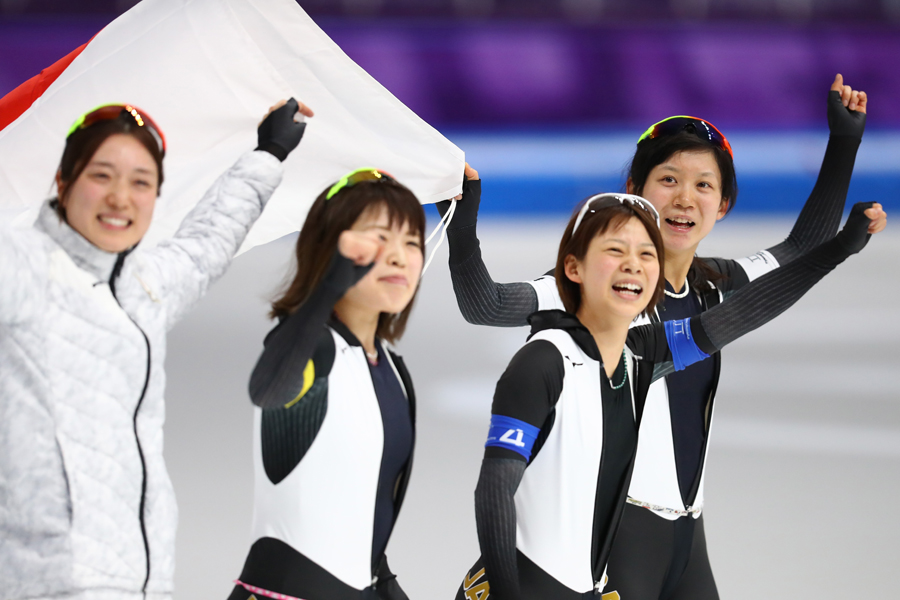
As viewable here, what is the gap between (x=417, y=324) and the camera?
6.00 metres

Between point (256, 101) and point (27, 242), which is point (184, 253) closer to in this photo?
point (27, 242)

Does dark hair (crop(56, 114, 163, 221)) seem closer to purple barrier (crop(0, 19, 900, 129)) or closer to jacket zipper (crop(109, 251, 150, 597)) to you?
jacket zipper (crop(109, 251, 150, 597))

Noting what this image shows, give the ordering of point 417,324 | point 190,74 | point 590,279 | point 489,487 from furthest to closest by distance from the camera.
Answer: point 417,324 → point 190,74 → point 590,279 → point 489,487

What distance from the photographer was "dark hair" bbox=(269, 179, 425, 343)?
1.88 meters

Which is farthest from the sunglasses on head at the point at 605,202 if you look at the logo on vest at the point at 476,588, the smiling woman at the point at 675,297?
the logo on vest at the point at 476,588

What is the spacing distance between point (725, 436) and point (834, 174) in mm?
2370

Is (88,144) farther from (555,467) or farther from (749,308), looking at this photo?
(749,308)

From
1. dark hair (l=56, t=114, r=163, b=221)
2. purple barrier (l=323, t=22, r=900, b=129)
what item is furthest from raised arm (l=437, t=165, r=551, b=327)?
purple barrier (l=323, t=22, r=900, b=129)

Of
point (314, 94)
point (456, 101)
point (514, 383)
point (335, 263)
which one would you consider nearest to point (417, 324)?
point (456, 101)

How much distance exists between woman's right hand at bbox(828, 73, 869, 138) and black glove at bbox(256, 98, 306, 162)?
1.62m

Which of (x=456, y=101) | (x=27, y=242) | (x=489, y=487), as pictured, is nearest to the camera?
(x=27, y=242)

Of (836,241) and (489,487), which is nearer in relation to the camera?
(489,487)

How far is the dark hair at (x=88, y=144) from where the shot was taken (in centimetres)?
180

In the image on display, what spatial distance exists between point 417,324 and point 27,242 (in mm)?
4314
